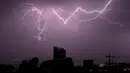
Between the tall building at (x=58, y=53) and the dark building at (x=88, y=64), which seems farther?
the dark building at (x=88, y=64)

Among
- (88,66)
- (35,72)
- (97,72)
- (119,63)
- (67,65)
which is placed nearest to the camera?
(67,65)

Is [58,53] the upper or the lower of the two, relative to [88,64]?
upper

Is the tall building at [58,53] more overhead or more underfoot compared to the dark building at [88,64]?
more overhead

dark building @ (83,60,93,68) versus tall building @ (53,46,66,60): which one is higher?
tall building @ (53,46,66,60)

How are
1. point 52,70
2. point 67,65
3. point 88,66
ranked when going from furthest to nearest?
point 88,66 < point 67,65 < point 52,70

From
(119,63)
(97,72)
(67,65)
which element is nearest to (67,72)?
(67,65)

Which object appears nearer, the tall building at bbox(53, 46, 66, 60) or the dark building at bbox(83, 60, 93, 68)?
the tall building at bbox(53, 46, 66, 60)

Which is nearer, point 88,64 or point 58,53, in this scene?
point 58,53

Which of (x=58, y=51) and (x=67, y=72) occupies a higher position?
(x=58, y=51)

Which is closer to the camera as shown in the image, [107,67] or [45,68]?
[45,68]

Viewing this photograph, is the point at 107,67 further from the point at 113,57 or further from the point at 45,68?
the point at 45,68
